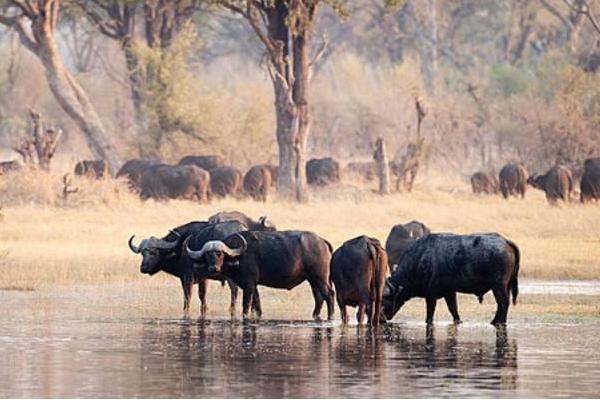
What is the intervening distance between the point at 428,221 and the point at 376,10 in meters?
46.0

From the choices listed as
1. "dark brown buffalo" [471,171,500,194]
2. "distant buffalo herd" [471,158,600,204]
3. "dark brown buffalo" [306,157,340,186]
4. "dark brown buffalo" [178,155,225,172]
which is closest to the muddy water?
"distant buffalo herd" [471,158,600,204]

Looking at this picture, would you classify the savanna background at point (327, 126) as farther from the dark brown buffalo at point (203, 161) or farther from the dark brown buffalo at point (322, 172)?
the dark brown buffalo at point (203, 161)

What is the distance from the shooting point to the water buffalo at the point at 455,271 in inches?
703

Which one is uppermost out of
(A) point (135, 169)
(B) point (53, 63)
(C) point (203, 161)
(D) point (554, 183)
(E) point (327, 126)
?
(B) point (53, 63)

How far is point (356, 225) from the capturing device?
32.5m

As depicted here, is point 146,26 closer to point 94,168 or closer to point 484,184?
point 94,168

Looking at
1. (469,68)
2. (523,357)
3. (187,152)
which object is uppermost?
(469,68)

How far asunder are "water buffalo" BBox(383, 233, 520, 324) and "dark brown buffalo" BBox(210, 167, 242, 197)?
75.6ft

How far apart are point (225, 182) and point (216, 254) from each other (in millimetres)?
23056

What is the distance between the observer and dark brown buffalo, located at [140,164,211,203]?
39219 millimetres

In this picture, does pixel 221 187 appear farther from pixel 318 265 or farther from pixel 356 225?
pixel 318 265

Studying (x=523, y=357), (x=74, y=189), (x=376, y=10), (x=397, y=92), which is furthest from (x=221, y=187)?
(x=376, y=10)

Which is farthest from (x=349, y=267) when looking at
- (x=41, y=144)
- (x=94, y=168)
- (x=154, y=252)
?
(x=94, y=168)

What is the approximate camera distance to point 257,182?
41.6 m
